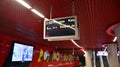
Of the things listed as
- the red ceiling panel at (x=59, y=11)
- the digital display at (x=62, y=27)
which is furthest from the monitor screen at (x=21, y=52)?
the digital display at (x=62, y=27)

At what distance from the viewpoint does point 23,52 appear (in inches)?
288

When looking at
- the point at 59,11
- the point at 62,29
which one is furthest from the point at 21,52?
the point at 62,29

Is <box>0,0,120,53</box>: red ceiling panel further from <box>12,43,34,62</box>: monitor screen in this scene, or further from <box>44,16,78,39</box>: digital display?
<box>12,43,34,62</box>: monitor screen

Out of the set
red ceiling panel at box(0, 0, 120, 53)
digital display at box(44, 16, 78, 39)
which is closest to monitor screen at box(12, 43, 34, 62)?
red ceiling panel at box(0, 0, 120, 53)

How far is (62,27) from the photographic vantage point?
3.77 m

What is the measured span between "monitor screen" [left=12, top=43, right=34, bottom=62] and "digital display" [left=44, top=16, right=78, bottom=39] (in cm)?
325

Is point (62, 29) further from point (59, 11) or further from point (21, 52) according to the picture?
point (21, 52)

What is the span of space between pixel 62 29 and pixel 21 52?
158 inches

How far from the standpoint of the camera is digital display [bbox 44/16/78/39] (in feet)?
11.8

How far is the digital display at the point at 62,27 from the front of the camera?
3.59 metres

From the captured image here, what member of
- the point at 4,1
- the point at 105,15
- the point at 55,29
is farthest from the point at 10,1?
the point at 105,15

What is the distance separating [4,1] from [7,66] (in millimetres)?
3616

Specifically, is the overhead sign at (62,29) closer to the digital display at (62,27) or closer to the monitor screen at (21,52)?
the digital display at (62,27)

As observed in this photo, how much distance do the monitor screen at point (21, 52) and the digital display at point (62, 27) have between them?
3.25m
